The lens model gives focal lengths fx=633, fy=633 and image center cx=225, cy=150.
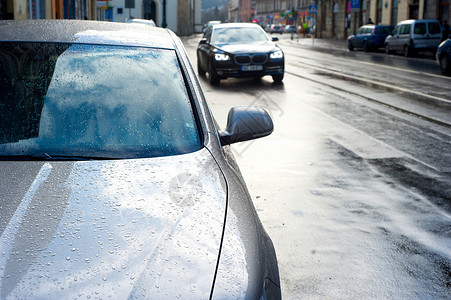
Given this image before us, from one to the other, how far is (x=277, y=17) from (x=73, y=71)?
4939 inches

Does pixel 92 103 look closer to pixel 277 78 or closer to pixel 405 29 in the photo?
pixel 277 78

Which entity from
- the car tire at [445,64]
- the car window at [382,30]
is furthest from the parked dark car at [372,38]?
the car tire at [445,64]

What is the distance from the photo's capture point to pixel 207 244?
6.26ft

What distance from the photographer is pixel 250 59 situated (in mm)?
16875

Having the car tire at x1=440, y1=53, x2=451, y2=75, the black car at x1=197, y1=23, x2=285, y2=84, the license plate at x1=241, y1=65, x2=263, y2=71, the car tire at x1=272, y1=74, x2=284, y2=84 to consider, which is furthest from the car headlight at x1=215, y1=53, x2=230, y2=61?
the car tire at x1=440, y1=53, x2=451, y2=75

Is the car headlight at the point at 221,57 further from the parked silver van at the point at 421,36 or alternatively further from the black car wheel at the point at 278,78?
the parked silver van at the point at 421,36

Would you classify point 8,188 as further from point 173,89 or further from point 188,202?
point 173,89

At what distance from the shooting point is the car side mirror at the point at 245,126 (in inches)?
117

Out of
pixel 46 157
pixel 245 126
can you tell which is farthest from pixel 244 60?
pixel 46 157

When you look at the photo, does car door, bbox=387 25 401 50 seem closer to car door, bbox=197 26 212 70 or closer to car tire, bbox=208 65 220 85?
car door, bbox=197 26 212 70

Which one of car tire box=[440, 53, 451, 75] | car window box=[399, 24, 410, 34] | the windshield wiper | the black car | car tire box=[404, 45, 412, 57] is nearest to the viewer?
the windshield wiper

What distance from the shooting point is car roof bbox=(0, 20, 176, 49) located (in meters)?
3.12

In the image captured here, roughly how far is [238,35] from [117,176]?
16.3 meters

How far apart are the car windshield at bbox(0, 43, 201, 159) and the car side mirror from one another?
0.68 feet
